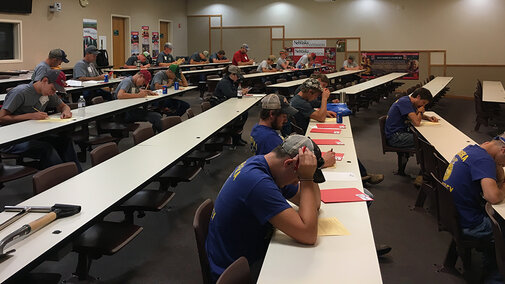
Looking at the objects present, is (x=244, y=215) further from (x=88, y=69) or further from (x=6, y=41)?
(x=6, y=41)

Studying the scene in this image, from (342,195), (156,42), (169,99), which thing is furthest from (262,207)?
(156,42)

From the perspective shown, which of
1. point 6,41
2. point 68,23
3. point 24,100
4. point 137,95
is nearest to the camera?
point 24,100

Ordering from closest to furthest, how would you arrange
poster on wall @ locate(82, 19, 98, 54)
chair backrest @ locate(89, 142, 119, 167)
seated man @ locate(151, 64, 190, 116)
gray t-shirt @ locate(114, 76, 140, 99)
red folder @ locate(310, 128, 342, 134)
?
chair backrest @ locate(89, 142, 119, 167), red folder @ locate(310, 128, 342, 134), gray t-shirt @ locate(114, 76, 140, 99), seated man @ locate(151, 64, 190, 116), poster on wall @ locate(82, 19, 98, 54)

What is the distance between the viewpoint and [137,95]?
7043mm

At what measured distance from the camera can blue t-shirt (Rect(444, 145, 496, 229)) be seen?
3051 mm

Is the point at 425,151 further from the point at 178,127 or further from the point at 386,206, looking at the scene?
the point at 178,127

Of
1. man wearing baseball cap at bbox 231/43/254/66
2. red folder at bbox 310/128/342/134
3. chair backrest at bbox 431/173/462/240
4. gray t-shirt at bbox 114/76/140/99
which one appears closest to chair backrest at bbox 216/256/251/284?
chair backrest at bbox 431/173/462/240

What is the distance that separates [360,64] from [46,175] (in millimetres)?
15547

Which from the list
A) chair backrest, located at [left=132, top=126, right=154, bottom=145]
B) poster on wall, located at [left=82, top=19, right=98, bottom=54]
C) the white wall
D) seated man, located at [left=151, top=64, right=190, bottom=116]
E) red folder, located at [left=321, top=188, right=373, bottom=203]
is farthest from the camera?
the white wall

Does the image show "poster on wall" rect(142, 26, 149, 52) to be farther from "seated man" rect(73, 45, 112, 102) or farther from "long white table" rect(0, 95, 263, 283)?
"long white table" rect(0, 95, 263, 283)

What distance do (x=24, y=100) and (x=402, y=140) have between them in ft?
14.3

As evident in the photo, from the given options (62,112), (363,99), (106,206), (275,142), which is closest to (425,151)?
(275,142)

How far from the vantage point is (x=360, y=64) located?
1719 cm

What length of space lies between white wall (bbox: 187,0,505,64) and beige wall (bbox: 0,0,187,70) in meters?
4.18
